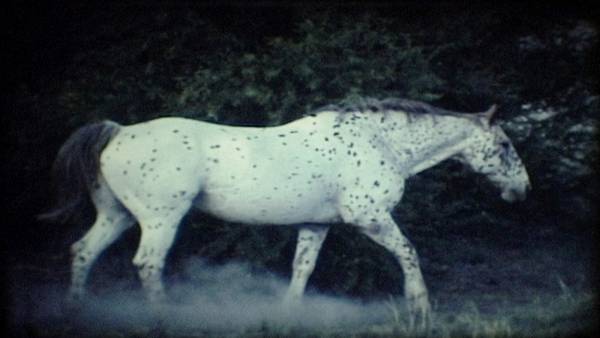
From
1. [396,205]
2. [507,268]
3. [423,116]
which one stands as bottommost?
[507,268]

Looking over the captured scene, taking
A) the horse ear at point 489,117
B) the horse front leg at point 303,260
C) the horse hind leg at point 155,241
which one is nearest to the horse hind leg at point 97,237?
the horse hind leg at point 155,241

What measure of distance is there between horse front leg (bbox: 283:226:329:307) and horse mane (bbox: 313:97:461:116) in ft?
2.42

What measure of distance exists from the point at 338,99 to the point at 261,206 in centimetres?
107

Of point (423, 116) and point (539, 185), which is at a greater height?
point (423, 116)

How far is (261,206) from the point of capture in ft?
18.5

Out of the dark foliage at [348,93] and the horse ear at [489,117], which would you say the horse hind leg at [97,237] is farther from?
the horse ear at [489,117]

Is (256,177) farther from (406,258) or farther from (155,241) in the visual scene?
(406,258)

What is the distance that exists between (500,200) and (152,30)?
2667 mm

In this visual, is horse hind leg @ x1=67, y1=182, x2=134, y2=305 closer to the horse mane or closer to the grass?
the grass

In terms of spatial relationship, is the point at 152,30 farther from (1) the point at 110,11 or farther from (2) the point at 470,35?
(2) the point at 470,35

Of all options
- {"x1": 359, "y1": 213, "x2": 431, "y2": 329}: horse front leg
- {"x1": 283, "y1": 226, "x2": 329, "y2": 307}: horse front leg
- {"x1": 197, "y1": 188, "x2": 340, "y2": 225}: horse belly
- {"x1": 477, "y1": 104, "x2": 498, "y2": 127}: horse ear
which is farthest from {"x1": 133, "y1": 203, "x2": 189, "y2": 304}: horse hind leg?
{"x1": 477, "y1": 104, "x2": 498, "y2": 127}: horse ear

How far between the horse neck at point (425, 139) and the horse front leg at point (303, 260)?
2.19 ft

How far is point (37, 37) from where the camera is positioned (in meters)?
6.37

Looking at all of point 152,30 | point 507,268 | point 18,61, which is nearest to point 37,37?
point 18,61
